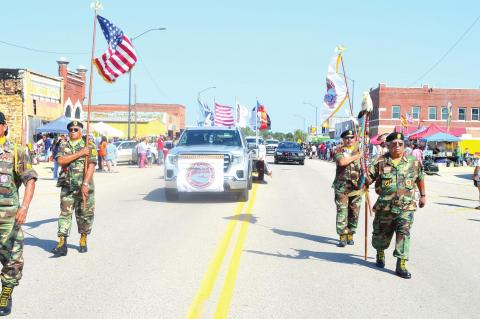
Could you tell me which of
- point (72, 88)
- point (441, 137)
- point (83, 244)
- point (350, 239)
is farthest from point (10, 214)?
point (72, 88)

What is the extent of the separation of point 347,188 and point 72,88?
137 ft

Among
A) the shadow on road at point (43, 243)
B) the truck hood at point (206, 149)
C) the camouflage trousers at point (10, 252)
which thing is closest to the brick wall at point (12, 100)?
the truck hood at point (206, 149)

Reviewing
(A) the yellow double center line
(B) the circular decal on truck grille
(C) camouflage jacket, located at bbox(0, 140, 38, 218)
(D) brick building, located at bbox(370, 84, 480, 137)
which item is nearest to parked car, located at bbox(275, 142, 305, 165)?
(B) the circular decal on truck grille

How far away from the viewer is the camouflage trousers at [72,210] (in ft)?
25.2

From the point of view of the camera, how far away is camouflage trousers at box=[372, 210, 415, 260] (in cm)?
675

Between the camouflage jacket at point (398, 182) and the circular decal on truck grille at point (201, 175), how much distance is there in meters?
7.09

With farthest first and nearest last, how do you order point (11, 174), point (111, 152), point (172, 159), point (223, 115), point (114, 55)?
point (223, 115) → point (111, 152) → point (172, 159) → point (114, 55) → point (11, 174)

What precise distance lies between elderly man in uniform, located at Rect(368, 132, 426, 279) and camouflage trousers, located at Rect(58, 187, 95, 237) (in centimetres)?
384

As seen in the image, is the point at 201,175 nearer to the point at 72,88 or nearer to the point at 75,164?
the point at 75,164

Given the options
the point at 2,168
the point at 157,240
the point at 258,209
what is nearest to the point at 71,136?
the point at 157,240

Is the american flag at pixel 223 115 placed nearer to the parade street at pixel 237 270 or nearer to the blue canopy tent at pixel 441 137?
the blue canopy tent at pixel 441 137

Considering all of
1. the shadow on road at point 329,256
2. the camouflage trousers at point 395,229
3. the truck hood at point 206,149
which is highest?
the truck hood at point 206,149

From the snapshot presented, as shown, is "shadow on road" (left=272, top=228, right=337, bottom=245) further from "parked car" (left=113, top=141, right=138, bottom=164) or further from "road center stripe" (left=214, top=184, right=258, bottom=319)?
"parked car" (left=113, top=141, right=138, bottom=164)

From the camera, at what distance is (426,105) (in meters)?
67.5
